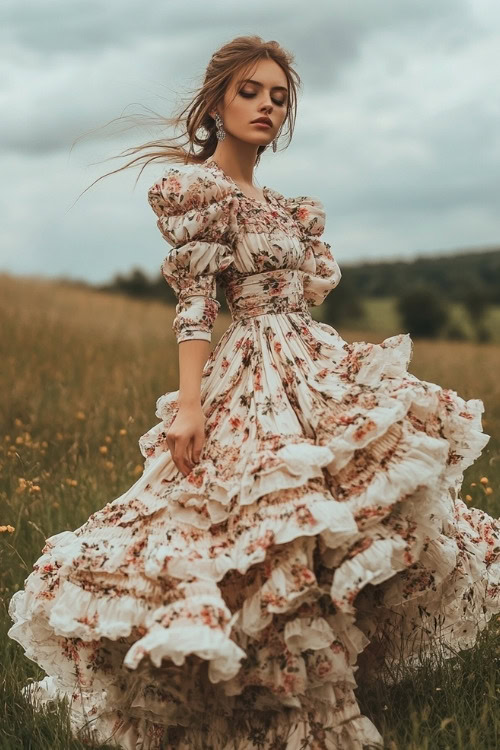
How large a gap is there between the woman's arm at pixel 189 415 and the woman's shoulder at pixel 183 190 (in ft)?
1.63

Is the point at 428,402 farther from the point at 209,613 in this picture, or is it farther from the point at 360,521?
the point at 209,613

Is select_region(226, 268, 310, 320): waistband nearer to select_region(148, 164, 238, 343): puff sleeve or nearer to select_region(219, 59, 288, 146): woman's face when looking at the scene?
select_region(148, 164, 238, 343): puff sleeve

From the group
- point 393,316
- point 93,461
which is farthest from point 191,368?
point 393,316

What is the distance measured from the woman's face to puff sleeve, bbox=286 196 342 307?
1.24 feet

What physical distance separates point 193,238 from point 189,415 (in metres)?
0.63

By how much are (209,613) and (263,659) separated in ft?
0.98

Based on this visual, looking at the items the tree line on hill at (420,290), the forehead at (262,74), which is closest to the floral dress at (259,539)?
the forehead at (262,74)

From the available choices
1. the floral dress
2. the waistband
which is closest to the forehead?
the floral dress

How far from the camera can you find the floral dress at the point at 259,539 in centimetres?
283

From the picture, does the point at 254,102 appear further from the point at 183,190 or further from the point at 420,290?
the point at 420,290

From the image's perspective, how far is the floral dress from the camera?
9.29ft

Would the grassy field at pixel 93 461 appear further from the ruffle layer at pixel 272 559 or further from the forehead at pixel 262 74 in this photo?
the forehead at pixel 262 74

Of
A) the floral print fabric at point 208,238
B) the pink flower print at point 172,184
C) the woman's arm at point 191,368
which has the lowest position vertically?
the woman's arm at point 191,368

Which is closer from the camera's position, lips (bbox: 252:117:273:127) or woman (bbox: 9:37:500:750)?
woman (bbox: 9:37:500:750)
